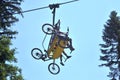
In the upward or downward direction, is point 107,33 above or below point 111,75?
above

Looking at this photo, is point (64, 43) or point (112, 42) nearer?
point (64, 43)

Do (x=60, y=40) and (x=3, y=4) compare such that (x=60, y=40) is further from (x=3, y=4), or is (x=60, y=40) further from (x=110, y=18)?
(x=110, y=18)

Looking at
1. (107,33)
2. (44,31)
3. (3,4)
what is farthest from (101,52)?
(44,31)

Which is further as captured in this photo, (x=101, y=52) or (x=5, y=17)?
(x=101, y=52)

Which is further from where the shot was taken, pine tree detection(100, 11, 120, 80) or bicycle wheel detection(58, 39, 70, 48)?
pine tree detection(100, 11, 120, 80)

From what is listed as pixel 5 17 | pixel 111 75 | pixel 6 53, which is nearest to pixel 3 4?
pixel 5 17

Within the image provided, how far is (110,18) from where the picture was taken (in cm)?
5969

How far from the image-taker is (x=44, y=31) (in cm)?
2780

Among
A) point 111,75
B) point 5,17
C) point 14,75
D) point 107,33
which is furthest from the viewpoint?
point 107,33

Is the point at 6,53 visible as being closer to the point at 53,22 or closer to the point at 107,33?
the point at 53,22

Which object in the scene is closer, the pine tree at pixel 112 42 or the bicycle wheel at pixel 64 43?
the bicycle wheel at pixel 64 43

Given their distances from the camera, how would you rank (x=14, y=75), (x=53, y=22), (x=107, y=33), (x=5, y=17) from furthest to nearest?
(x=107, y=33), (x=5, y=17), (x=14, y=75), (x=53, y=22)

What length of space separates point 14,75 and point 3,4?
658cm

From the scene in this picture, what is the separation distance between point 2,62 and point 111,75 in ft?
55.5
